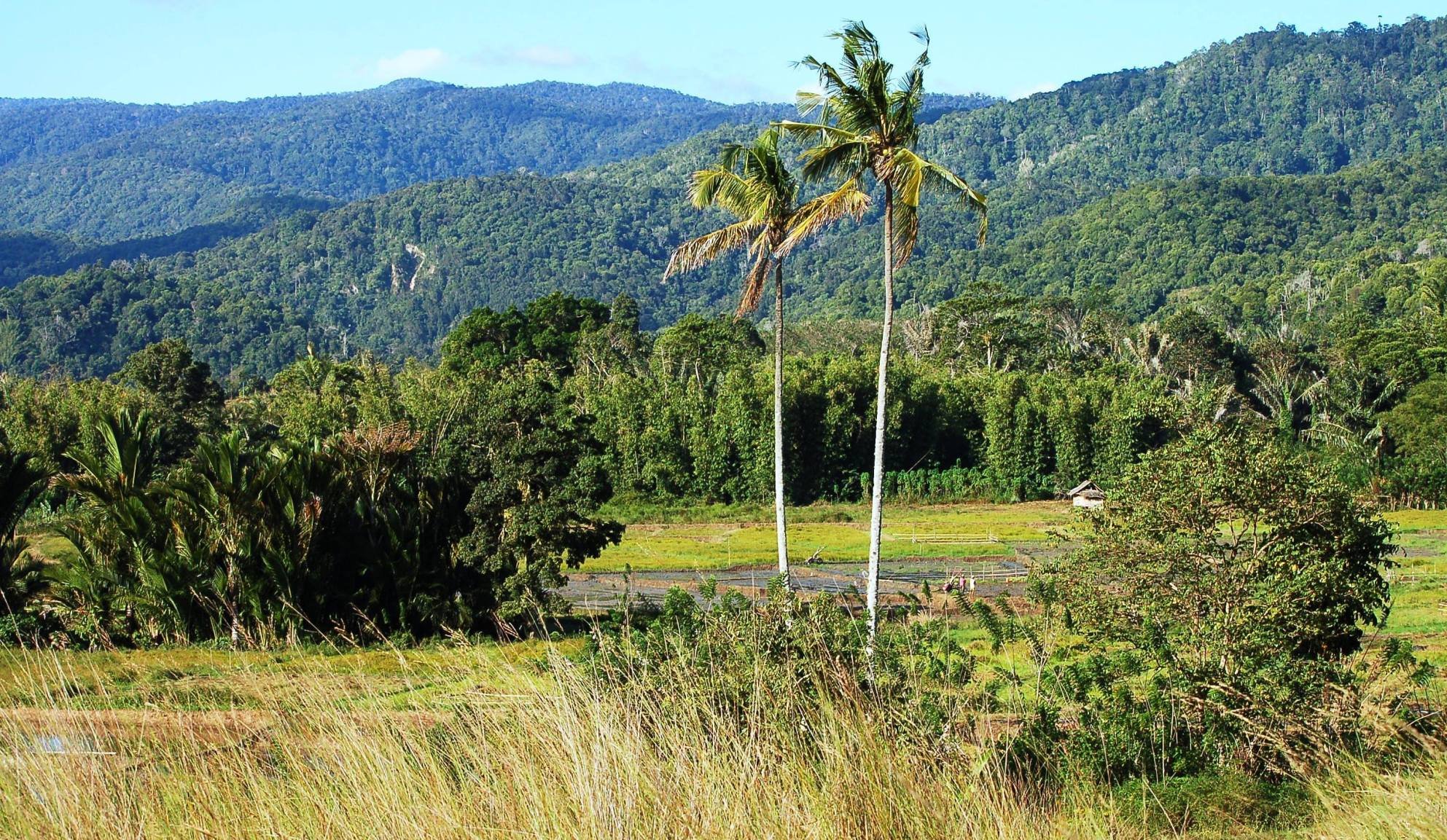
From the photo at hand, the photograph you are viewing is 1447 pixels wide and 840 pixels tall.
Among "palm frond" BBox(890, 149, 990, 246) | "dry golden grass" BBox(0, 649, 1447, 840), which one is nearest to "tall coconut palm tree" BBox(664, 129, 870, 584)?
"palm frond" BBox(890, 149, 990, 246)

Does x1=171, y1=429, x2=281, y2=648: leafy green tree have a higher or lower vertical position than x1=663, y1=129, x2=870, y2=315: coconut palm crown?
lower

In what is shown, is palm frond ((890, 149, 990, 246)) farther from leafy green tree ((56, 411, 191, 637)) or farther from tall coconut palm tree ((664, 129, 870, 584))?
leafy green tree ((56, 411, 191, 637))

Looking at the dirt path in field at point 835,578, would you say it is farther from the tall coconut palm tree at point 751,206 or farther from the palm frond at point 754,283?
the tall coconut palm tree at point 751,206

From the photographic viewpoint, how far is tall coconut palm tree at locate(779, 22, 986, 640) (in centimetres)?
1777

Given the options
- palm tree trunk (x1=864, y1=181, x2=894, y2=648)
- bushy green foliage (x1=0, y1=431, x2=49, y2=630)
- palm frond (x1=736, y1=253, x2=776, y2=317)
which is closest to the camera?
palm tree trunk (x1=864, y1=181, x2=894, y2=648)

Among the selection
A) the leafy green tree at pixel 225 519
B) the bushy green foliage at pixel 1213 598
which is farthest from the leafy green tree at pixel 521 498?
the bushy green foliage at pixel 1213 598

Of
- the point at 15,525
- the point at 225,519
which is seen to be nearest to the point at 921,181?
the point at 225,519

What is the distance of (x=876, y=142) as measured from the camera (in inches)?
726

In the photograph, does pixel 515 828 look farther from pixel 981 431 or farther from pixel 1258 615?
pixel 981 431

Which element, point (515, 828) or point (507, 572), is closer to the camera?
point (515, 828)

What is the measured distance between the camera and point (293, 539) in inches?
861

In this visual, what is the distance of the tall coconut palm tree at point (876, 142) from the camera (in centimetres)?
1777

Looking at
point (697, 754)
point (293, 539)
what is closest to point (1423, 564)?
point (293, 539)

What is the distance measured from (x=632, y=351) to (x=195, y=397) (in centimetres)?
2697
